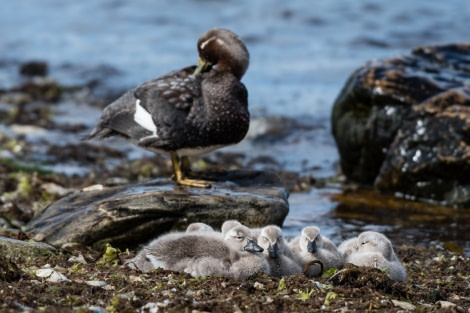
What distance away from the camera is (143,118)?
830 cm

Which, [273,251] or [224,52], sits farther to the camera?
[224,52]

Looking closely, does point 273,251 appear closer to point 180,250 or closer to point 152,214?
point 180,250

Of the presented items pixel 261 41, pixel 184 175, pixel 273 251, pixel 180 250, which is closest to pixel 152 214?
pixel 184 175

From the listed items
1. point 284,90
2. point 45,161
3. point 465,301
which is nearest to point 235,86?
point 465,301

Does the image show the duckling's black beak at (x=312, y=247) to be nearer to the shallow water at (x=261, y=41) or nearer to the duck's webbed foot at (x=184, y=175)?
the duck's webbed foot at (x=184, y=175)

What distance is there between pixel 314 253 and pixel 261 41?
1628 cm

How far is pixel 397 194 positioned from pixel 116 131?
3.96m

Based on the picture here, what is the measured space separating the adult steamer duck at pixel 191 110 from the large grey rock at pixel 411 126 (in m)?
3.12

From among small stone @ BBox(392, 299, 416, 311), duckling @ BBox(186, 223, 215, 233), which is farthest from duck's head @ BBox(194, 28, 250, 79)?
small stone @ BBox(392, 299, 416, 311)

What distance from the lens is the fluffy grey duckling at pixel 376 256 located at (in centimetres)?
655

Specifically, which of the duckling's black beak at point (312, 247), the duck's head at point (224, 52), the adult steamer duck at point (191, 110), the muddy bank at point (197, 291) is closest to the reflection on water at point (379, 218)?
the adult steamer duck at point (191, 110)

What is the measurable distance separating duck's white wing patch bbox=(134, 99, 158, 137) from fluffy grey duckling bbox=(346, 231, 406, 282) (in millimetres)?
2340

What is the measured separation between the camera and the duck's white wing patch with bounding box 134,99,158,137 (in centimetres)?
821

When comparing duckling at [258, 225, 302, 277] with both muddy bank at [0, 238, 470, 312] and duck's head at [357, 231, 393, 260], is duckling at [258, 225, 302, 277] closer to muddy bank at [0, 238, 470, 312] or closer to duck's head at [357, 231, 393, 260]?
muddy bank at [0, 238, 470, 312]
